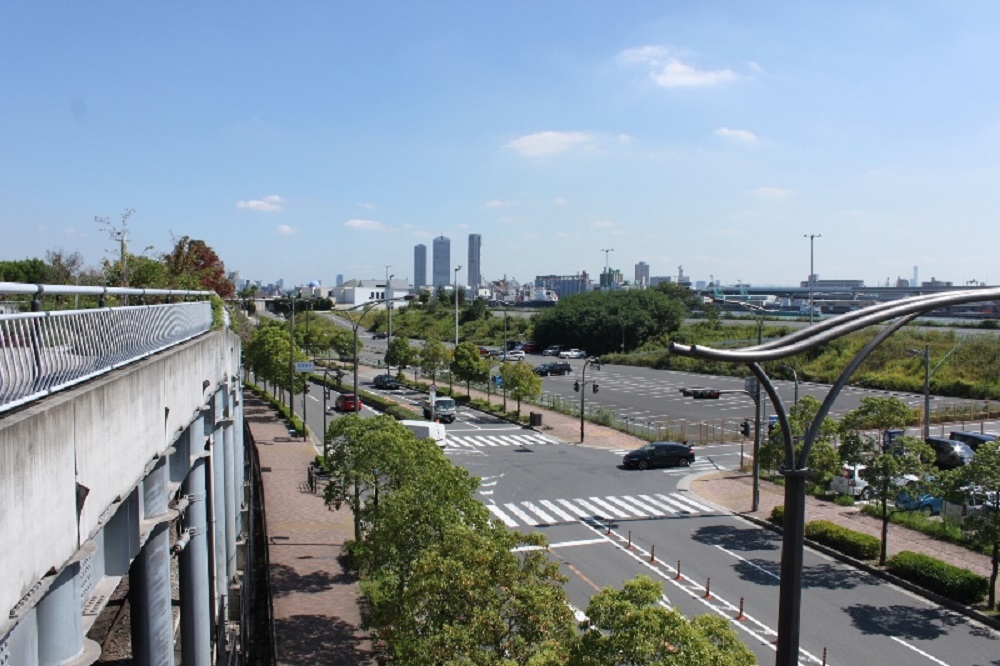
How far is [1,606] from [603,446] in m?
34.1

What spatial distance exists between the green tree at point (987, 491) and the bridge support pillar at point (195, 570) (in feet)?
53.0

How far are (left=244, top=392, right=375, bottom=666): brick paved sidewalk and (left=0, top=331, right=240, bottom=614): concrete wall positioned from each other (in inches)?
302

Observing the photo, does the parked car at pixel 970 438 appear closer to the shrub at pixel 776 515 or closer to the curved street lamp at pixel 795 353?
the shrub at pixel 776 515

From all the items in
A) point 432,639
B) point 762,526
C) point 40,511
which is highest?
point 40,511

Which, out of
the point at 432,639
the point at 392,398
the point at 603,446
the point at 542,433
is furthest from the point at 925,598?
the point at 392,398

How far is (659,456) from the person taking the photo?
107 feet

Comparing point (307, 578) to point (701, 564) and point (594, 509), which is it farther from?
point (594, 509)

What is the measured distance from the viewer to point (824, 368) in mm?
60156

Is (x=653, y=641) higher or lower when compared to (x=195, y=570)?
higher

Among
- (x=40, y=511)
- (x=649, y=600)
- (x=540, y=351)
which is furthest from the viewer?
(x=540, y=351)

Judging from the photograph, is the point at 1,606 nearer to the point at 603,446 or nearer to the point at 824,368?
the point at 603,446

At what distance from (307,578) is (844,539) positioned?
47.1 ft

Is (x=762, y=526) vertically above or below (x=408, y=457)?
below

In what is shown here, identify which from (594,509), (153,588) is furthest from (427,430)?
(153,588)
